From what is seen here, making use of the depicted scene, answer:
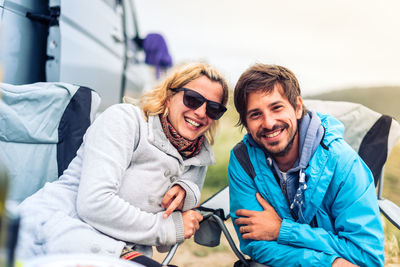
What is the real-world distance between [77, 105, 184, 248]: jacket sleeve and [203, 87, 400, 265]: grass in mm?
1963

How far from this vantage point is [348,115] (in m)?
2.40

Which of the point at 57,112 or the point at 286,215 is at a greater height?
the point at 57,112

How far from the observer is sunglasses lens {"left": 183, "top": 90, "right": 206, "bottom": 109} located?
5.36 feet

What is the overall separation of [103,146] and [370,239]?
1.25 m

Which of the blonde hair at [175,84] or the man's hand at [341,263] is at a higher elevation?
the blonde hair at [175,84]

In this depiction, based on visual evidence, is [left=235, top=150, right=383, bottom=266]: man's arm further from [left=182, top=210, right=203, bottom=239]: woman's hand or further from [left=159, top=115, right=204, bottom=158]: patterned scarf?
[left=159, top=115, right=204, bottom=158]: patterned scarf

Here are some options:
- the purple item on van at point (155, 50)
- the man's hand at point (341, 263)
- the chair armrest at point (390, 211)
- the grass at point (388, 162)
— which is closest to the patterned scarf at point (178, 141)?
the man's hand at point (341, 263)

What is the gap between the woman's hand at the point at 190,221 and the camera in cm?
150

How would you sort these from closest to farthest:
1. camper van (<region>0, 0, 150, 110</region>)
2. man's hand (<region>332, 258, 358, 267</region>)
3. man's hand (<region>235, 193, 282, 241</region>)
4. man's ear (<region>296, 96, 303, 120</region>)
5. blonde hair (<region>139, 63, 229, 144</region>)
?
man's hand (<region>332, 258, 358, 267</region>)
man's hand (<region>235, 193, 282, 241</region>)
blonde hair (<region>139, 63, 229, 144</region>)
man's ear (<region>296, 96, 303, 120</region>)
camper van (<region>0, 0, 150, 110</region>)

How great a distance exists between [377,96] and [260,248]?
577cm

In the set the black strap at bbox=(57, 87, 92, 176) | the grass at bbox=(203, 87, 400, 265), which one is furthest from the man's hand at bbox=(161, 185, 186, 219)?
the grass at bbox=(203, 87, 400, 265)

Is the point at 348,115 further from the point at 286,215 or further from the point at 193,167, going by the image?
the point at 193,167

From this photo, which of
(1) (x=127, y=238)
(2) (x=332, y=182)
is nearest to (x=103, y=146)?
(1) (x=127, y=238)

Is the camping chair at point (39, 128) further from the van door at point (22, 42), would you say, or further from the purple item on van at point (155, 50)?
the purple item on van at point (155, 50)
